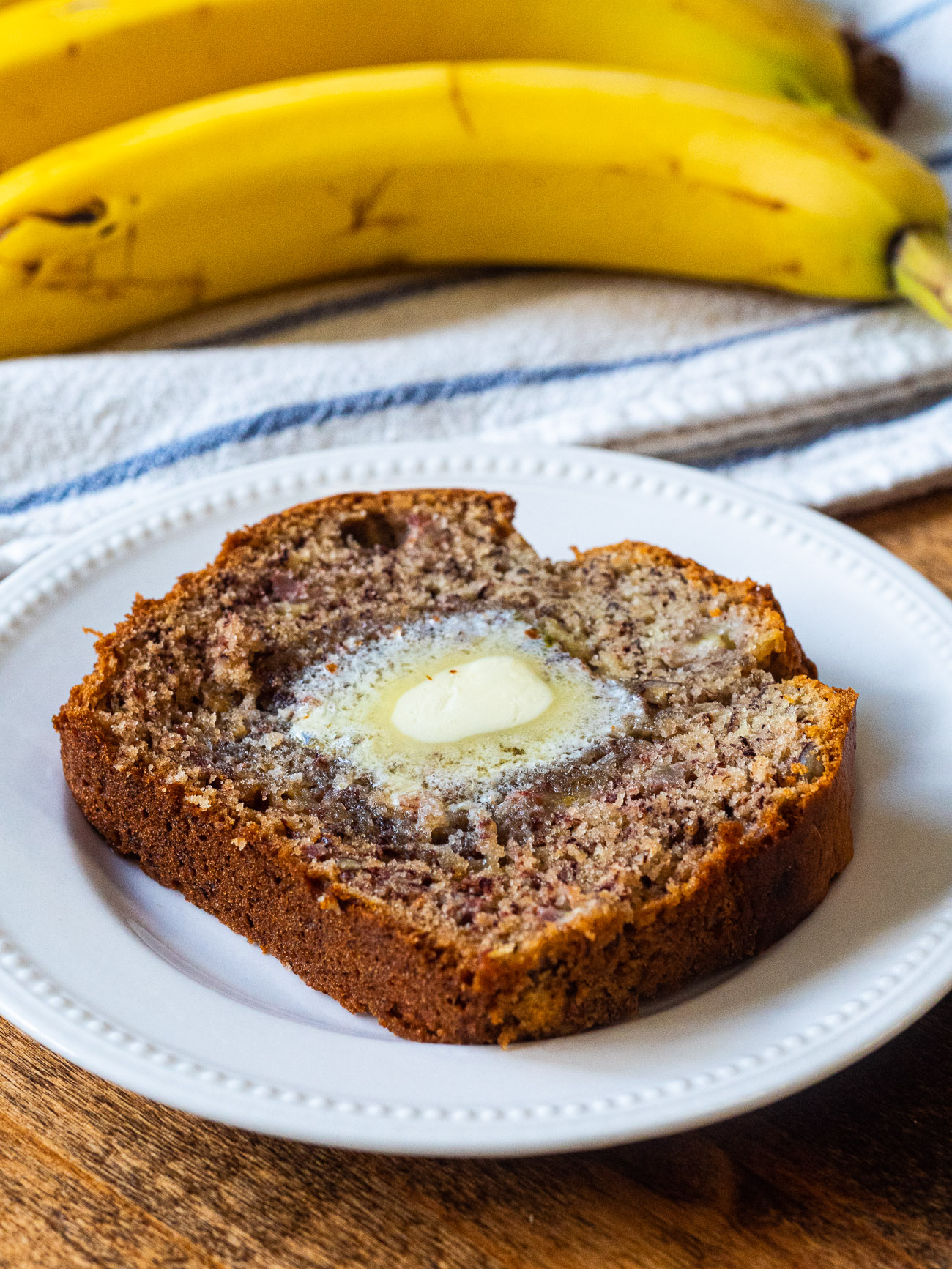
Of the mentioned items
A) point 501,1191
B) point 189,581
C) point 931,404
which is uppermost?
point 189,581

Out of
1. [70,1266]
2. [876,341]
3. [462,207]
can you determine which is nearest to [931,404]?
[876,341]

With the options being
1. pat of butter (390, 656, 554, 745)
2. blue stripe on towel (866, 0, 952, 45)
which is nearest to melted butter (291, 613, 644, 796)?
pat of butter (390, 656, 554, 745)

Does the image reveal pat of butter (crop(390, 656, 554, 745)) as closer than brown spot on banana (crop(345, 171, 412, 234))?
Yes

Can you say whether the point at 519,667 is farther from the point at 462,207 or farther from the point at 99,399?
the point at 462,207

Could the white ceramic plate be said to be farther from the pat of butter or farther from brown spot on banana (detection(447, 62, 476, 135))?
brown spot on banana (detection(447, 62, 476, 135))

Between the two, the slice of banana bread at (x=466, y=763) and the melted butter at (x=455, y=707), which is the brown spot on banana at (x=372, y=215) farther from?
the melted butter at (x=455, y=707)

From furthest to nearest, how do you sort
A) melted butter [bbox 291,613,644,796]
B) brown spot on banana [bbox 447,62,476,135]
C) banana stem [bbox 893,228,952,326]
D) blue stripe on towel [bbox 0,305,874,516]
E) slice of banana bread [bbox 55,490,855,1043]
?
brown spot on banana [bbox 447,62,476,135], banana stem [bbox 893,228,952,326], blue stripe on towel [bbox 0,305,874,516], melted butter [bbox 291,613,644,796], slice of banana bread [bbox 55,490,855,1043]

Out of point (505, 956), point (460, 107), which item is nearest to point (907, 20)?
point (460, 107)
